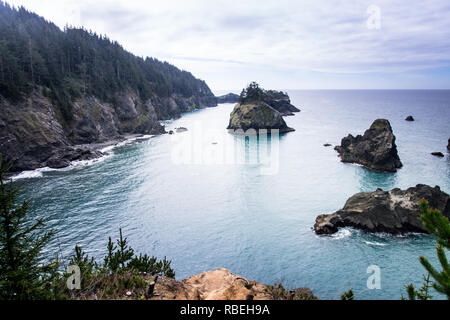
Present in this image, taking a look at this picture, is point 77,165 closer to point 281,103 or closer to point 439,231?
point 439,231

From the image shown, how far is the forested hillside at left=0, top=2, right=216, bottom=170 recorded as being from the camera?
63625 millimetres

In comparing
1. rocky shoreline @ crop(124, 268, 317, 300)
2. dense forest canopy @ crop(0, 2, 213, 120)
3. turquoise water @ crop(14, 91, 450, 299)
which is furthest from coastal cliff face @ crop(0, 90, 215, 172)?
rocky shoreline @ crop(124, 268, 317, 300)

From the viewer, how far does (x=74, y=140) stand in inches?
3147

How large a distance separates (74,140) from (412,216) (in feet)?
266

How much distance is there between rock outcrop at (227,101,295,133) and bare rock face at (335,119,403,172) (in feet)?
159

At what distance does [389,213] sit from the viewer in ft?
121

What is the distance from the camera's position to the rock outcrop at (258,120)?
120 meters

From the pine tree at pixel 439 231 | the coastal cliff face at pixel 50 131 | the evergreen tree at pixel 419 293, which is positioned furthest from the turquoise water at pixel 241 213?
the pine tree at pixel 439 231

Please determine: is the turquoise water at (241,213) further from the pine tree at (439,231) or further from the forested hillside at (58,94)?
the pine tree at (439,231)

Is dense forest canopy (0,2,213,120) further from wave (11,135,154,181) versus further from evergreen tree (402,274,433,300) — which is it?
evergreen tree (402,274,433,300)
